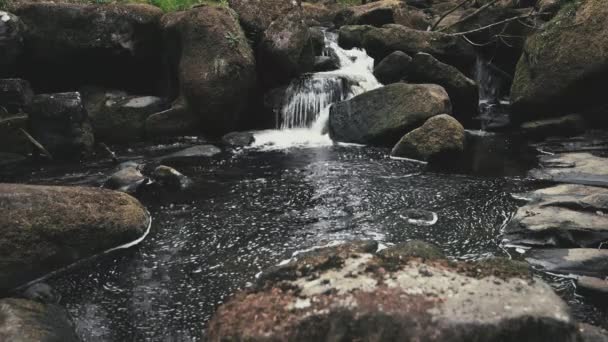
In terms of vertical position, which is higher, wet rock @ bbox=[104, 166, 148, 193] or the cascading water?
the cascading water

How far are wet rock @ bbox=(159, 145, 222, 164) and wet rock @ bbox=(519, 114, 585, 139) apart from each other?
774 cm

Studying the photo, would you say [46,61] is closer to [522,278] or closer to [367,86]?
[367,86]

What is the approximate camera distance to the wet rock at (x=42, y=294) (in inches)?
207

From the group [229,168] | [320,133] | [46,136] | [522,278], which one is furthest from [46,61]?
[522,278]

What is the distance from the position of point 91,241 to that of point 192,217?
1700mm

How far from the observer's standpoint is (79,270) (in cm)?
616

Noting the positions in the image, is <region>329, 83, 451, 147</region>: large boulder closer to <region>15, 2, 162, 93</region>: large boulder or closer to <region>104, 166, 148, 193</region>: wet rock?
<region>104, 166, 148, 193</region>: wet rock

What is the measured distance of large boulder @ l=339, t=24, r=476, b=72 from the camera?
1540 cm

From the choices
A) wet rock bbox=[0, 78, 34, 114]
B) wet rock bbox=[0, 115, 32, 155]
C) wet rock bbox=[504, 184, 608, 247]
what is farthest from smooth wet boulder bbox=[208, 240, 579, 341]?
wet rock bbox=[0, 78, 34, 114]

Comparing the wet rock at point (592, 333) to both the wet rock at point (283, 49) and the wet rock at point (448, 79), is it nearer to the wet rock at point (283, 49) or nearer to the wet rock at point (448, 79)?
the wet rock at point (448, 79)

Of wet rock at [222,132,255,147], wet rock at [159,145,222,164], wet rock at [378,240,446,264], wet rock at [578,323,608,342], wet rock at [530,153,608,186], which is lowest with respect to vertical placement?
wet rock at [578,323,608,342]

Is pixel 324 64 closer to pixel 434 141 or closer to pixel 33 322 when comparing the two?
pixel 434 141

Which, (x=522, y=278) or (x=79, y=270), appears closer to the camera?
(x=522, y=278)

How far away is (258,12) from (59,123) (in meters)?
6.16
